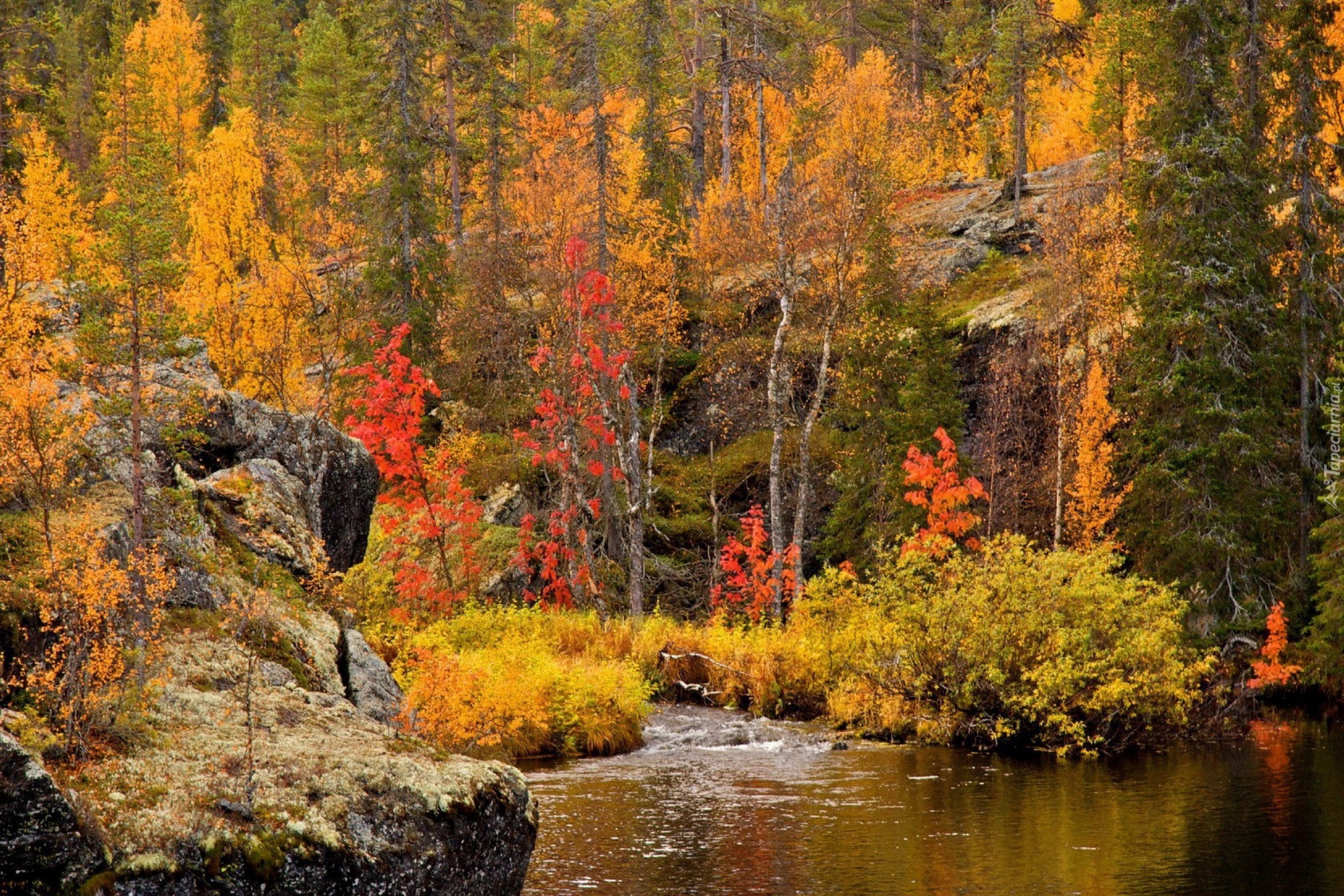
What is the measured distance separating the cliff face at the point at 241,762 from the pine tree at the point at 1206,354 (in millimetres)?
21510

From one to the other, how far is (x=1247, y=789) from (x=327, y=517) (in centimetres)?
1360

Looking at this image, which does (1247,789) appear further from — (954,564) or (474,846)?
(474,846)

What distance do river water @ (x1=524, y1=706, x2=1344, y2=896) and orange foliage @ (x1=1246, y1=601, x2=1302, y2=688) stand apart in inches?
194

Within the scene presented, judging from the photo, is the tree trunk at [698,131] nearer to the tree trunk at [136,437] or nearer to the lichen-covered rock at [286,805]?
the tree trunk at [136,437]

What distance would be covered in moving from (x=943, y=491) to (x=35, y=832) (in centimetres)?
2539

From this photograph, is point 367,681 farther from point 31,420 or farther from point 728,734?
point 728,734

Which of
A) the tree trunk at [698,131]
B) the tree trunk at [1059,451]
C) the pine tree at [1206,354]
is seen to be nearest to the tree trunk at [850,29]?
the tree trunk at [698,131]

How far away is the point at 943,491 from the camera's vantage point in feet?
100.0

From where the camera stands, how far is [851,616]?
2477cm

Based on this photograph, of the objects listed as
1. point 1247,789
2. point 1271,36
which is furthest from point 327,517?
point 1271,36

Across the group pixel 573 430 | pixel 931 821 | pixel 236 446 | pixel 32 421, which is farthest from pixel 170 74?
pixel 931 821

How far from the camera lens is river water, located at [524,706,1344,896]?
12594 millimetres

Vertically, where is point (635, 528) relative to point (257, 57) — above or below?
below

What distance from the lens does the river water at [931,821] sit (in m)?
12.6
